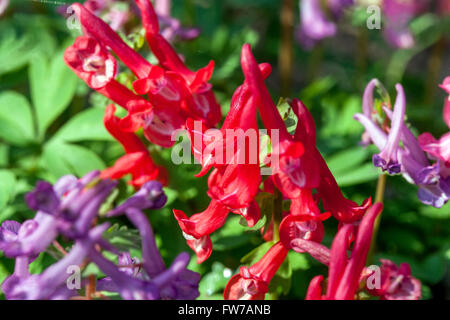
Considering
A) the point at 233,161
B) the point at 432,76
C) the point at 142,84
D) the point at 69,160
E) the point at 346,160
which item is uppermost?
the point at 142,84

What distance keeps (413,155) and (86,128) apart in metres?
1.05

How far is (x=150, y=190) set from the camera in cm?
94

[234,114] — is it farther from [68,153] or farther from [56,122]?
[56,122]

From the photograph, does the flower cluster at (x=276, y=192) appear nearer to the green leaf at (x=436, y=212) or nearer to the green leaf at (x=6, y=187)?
the green leaf at (x=6, y=187)

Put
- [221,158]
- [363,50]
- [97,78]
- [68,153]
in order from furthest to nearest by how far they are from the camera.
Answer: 1. [363,50]
2. [68,153]
3. [97,78]
4. [221,158]

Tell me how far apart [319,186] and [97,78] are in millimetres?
602

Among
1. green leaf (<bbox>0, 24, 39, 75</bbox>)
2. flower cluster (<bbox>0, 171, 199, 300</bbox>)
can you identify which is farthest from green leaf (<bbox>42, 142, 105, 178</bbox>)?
flower cluster (<bbox>0, 171, 199, 300</bbox>)

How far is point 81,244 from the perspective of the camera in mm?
843

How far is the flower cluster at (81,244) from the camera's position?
84 centimetres

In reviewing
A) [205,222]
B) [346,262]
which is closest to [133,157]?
[205,222]

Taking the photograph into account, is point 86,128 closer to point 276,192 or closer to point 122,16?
point 122,16

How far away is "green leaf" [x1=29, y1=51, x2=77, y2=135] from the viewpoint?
6.08ft

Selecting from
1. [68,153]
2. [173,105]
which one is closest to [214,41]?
[68,153]

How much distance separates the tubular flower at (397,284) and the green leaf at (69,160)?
92cm
